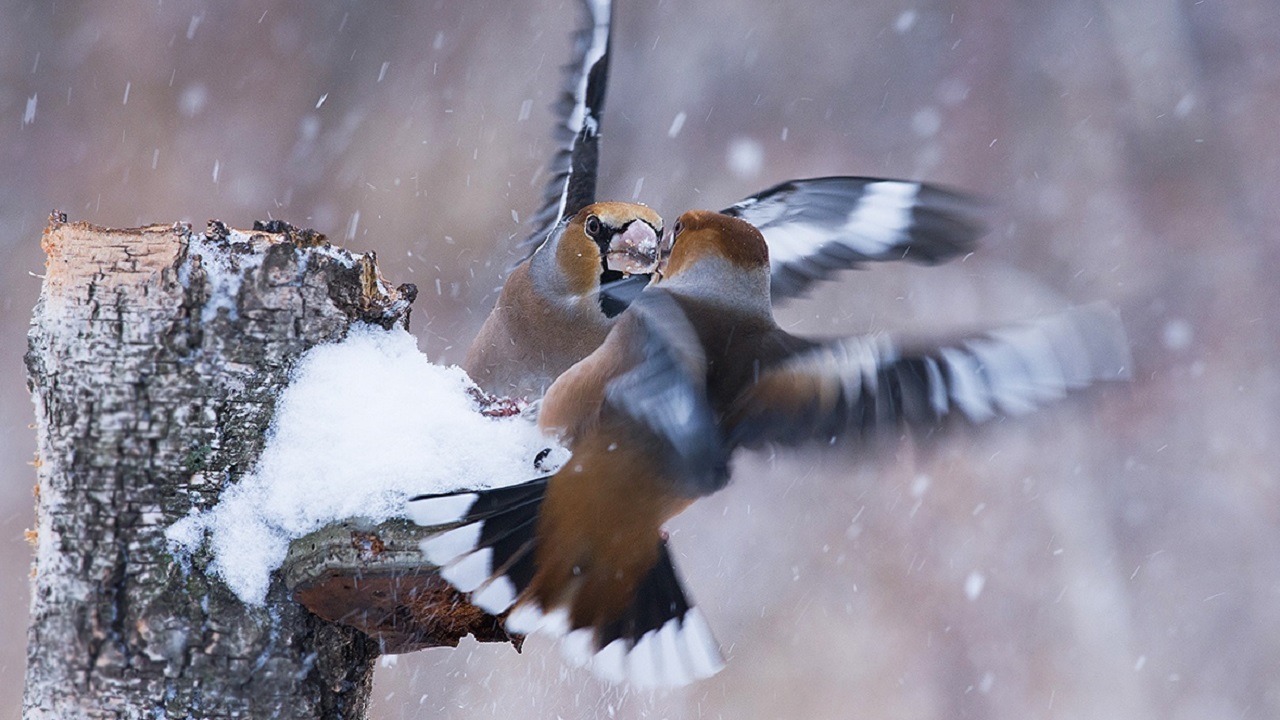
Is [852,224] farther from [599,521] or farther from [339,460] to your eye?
[339,460]

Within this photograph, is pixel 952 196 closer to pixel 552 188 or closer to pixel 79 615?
pixel 552 188

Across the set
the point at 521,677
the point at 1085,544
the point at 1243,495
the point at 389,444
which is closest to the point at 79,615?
the point at 389,444

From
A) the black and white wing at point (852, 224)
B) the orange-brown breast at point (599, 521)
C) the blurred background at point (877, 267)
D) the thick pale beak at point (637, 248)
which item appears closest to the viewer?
the orange-brown breast at point (599, 521)

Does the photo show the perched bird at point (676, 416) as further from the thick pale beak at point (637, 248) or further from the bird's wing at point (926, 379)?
the thick pale beak at point (637, 248)

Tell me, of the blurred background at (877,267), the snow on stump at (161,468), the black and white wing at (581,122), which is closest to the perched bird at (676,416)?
the snow on stump at (161,468)

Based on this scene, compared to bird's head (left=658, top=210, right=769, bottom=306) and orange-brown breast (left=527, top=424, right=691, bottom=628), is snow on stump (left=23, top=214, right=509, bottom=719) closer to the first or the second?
orange-brown breast (left=527, top=424, right=691, bottom=628)

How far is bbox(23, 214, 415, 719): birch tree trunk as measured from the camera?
137cm

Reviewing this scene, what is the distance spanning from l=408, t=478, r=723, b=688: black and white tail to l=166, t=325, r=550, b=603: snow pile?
0.05m

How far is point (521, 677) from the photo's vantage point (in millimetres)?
3988

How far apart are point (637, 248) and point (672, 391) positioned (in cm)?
76

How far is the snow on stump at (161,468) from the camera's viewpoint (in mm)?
1373

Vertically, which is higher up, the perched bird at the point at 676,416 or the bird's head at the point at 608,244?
the bird's head at the point at 608,244

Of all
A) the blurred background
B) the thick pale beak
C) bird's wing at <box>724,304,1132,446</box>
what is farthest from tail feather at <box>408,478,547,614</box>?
the blurred background

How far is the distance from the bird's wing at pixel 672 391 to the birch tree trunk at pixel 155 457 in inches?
17.4
